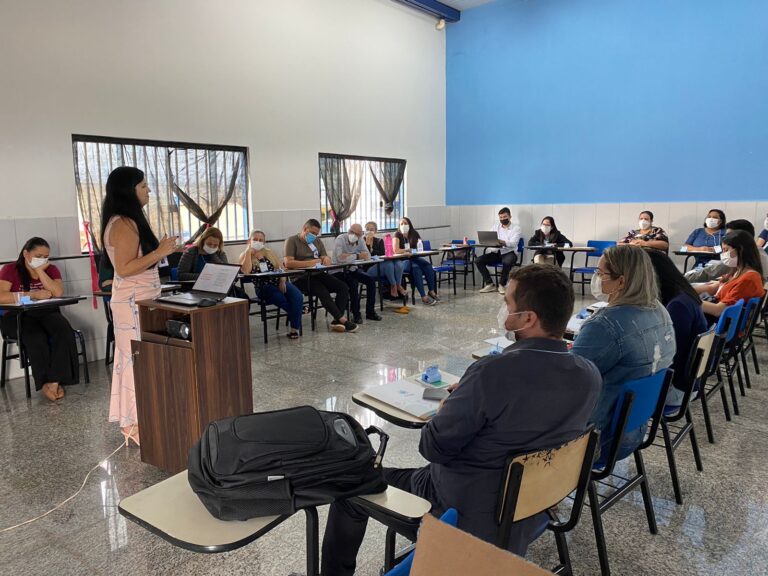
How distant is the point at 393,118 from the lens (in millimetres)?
9141

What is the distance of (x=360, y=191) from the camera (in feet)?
28.8

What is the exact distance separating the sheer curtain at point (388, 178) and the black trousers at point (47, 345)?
18.0ft

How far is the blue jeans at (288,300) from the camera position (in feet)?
20.5

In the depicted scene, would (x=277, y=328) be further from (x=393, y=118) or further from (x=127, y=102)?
(x=393, y=118)

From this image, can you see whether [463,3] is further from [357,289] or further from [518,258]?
[357,289]

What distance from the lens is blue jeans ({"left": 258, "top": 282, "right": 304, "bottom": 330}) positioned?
6.26m

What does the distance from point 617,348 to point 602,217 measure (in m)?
7.22

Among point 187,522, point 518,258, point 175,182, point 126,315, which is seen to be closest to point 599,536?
point 187,522

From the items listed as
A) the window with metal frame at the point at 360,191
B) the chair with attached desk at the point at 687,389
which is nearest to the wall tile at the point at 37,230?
the window with metal frame at the point at 360,191

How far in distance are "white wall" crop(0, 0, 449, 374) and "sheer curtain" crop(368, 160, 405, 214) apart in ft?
0.69

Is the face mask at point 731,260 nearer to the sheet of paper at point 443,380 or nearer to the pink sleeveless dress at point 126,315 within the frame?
the sheet of paper at point 443,380

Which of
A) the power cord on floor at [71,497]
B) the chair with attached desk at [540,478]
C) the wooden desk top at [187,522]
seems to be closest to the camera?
the wooden desk top at [187,522]

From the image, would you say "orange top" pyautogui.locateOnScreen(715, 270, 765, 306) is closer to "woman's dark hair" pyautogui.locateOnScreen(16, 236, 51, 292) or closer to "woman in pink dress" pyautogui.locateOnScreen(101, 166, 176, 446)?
"woman in pink dress" pyautogui.locateOnScreen(101, 166, 176, 446)

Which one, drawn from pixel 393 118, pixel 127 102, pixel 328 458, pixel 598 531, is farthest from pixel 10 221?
pixel 393 118
